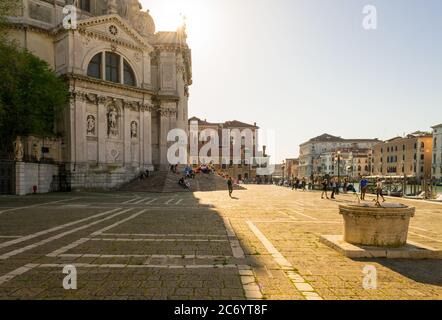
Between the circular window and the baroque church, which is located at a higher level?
the circular window

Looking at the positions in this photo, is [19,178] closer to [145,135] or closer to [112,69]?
A: [145,135]

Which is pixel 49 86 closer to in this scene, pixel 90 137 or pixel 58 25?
pixel 90 137

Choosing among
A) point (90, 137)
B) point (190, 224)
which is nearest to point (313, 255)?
point (190, 224)

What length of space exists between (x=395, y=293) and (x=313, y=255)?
254cm

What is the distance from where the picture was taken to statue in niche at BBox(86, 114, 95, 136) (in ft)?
131

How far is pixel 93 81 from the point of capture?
129ft

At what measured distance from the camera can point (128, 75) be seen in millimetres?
44875

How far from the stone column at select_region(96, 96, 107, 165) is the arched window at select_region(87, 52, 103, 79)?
10.8 ft

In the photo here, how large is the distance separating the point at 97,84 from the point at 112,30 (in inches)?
308

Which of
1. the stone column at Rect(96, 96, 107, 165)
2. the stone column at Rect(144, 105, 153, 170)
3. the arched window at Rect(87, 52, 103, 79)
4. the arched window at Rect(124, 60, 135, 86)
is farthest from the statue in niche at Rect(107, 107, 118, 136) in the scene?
the arched window at Rect(124, 60, 135, 86)

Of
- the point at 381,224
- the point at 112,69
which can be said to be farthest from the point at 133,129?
the point at 381,224

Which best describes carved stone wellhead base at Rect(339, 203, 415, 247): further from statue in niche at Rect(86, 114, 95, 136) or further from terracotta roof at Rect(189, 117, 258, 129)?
terracotta roof at Rect(189, 117, 258, 129)

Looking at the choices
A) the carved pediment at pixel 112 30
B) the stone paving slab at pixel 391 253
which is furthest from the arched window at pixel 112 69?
the stone paving slab at pixel 391 253

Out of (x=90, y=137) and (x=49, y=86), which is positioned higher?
(x=49, y=86)
